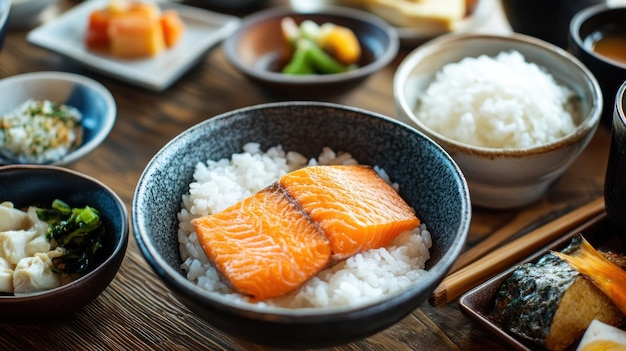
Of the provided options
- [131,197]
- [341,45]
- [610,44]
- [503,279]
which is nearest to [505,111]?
[503,279]

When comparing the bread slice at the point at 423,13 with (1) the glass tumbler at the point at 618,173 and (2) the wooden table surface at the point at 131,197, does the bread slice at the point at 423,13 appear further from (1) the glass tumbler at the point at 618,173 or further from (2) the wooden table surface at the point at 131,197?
(1) the glass tumbler at the point at 618,173

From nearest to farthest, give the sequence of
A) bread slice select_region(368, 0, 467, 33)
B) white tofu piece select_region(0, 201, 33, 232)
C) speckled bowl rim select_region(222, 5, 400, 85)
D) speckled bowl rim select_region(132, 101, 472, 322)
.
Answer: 1. speckled bowl rim select_region(132, 101, 472, 322)
2. white tofu piece select_region(0, 201, 33, 232)
3. speckled bowl rim select_region(222, 5, 400, 85)
4. bread slice select_region(368, 0, 467, 33)

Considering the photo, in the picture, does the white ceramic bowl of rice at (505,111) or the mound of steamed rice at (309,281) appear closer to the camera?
the mound of steamed rice at (309,281)

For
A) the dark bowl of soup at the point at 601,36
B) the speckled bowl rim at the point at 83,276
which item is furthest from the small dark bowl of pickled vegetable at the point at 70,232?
the dark bowl of soup at the point at 601,36

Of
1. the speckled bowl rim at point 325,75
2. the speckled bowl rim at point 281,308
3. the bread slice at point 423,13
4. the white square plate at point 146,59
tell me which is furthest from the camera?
the bread slice at point 423,13

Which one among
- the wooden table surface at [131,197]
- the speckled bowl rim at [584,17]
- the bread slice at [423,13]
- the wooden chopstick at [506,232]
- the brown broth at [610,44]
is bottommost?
the wooden table surface at [131,197]

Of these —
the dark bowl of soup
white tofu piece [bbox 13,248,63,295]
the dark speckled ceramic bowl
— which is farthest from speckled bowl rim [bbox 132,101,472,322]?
the dark bowl of soup

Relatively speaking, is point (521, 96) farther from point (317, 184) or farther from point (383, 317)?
point (383, 317)

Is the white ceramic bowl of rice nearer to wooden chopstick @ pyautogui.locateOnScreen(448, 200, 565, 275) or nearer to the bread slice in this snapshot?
wooden chopstick @ pyautogui.locateOnScreen(448, 200, 565, 275)
